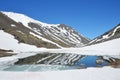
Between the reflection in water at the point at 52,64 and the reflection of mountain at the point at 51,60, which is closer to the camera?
the reflection in water at the point at 52,64

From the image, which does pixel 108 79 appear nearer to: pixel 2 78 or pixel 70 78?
pixel 70 78

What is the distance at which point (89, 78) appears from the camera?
21.0 meters

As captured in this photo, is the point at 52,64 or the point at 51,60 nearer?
the point at 52,64

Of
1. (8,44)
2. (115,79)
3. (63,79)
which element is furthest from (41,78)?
(8,44)

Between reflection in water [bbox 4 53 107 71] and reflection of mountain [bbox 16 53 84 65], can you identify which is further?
reflection of mountain [bbox 16 53 84 65]

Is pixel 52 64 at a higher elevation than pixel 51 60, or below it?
below

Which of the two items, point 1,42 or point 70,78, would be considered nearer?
point 70,78

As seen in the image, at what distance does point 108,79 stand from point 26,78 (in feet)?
26.4

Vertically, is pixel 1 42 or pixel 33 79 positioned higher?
pixel 1 42

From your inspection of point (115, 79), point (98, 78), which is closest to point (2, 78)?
point (98, 78)

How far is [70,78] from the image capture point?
21.2 m

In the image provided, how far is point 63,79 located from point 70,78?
34.5 inches

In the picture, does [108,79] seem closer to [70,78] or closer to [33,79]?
[70,78]

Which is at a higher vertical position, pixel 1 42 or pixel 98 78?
pixel 1 42
